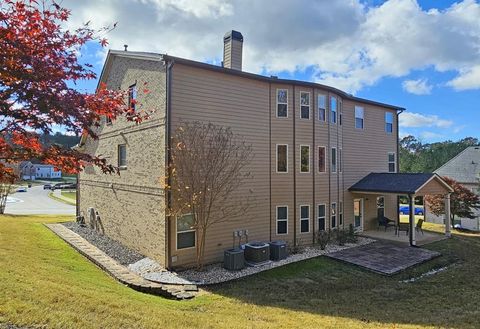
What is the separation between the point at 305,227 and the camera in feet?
58.0

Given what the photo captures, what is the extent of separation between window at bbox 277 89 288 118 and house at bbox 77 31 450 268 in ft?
0.16

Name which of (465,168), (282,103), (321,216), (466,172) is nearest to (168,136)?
(282,103)

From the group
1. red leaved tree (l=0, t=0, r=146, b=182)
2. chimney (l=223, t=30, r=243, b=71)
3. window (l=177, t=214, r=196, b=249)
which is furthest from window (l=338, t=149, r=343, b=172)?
red leaved tree (l=0, t=0, r=146, b=182)

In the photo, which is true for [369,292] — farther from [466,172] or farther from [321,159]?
[466,172]

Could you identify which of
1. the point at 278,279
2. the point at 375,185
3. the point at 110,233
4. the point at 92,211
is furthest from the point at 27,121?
the point at 375,185

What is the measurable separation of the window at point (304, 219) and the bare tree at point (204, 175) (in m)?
3.85

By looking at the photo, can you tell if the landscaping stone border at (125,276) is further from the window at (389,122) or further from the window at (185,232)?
the window at (389,122)

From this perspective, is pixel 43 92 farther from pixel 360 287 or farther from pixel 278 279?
pixel 360 287

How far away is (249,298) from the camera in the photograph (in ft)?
35.0

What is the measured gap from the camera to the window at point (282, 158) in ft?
55.9

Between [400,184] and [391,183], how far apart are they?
706mm

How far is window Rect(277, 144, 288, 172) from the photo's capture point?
17047mm

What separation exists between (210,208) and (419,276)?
8810 millimetres

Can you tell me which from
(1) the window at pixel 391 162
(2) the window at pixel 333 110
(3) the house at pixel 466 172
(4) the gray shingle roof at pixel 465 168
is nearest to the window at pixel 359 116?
(2) the window at pixel 333 110
